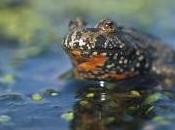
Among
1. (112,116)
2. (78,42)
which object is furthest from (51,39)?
(112,116)

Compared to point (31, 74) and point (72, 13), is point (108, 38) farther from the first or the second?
Answer: point (72, 13)

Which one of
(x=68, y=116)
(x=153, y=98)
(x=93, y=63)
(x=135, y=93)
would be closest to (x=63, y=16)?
(x=93, y=63)

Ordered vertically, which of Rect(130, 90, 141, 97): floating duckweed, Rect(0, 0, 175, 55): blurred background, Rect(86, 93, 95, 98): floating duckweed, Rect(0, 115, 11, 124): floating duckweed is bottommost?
Rect(0, 115, 11, 124): floating duckweed

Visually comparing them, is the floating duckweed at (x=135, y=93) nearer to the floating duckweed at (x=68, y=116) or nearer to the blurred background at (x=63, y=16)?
the floating duckweed at (x=68, y=116)

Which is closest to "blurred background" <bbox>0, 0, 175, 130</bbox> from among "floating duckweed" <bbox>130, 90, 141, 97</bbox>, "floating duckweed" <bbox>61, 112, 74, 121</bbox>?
"floating duckweed" <bbox>61, 112, 74, 121</bbox>

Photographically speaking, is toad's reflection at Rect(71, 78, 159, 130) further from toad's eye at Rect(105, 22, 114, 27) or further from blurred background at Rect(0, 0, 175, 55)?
blurred background at Rect(0, 0, 175, 55)

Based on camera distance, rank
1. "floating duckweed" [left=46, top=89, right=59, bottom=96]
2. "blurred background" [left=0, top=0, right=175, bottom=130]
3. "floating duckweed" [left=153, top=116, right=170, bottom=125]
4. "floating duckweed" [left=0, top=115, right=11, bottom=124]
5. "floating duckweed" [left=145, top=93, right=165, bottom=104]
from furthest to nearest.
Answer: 1. "floating duckweed" [left=46, top=89, right=59, bottom=96]
2. "floating duckweed" [left=145, top=93, right=165, bottom=104]
3. "blurred background" [left=0, top=0, right=175, bottom=130]
4. "floating duckweed" [left=0, top=115, right=11, bottom=124]
5. "floating duckweed" [left=153, top=116, right=170, bottom=125]
